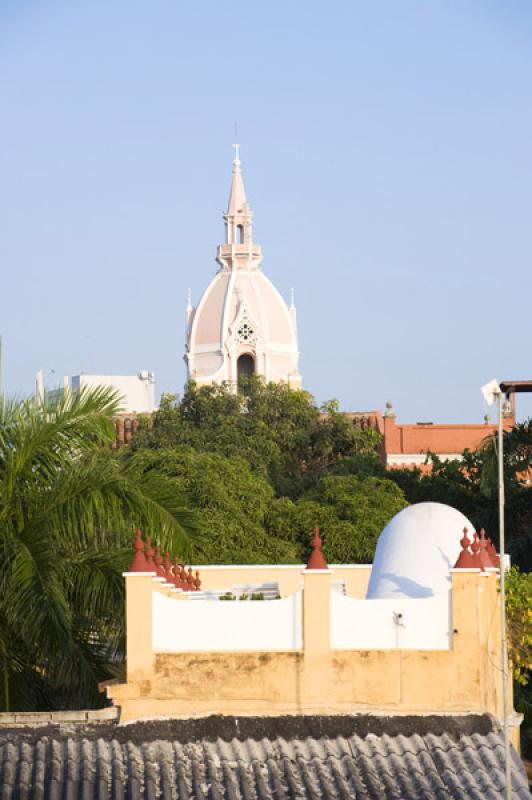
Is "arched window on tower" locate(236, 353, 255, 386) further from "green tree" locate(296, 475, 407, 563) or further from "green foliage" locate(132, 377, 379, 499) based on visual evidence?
"green tree" locate(296, 475, 407, 563)

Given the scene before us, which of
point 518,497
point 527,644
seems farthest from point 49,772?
point 518,497

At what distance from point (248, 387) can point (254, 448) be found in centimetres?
1594

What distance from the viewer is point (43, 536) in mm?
17188

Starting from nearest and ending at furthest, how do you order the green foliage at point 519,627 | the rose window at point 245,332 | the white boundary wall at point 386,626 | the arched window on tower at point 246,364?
the white boundary wall at point 386,626, the green foliage at point 519,627, the rose window at point 245,332, the arched window on tower at point 246,364

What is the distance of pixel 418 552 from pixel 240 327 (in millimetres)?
85200

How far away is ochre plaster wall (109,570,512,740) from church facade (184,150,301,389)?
8732 centimetres

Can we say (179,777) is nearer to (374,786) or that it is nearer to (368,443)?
(374,786)

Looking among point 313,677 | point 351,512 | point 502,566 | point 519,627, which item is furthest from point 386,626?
point 351,512

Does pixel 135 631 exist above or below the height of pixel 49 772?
above

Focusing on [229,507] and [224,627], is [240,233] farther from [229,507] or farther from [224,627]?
[224,627]

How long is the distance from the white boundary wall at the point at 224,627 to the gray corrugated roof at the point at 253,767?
0.79 meters

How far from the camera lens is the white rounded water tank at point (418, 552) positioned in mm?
18031

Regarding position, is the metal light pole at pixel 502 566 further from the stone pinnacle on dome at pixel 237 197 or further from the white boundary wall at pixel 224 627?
the stone pinnacle on dome at pixel 237 197

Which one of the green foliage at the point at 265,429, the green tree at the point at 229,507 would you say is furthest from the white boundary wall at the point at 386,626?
the green foliage at the point at 265,429
